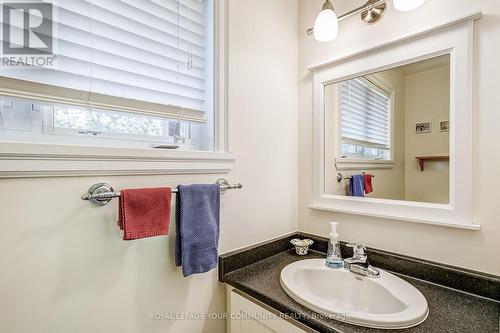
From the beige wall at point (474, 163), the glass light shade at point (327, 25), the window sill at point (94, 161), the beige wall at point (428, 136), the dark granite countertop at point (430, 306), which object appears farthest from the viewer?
the glass light shade at point (327, 25)

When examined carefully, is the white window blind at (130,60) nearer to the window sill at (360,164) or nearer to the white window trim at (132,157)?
the white window trim at (132,157)

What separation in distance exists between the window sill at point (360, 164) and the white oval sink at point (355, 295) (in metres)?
0.48

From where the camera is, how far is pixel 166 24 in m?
0.96

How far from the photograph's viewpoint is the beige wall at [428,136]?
949mm

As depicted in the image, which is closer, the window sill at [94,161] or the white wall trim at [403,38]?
the window sill at [94,161]

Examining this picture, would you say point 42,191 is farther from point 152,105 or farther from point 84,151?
point 152,105

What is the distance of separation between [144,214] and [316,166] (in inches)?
36.5

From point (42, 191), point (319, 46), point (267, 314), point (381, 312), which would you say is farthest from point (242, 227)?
point (319, 46)

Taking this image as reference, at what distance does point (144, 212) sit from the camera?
0.75 metres

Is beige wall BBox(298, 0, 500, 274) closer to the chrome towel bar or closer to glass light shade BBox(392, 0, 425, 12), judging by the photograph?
glass light shade BBox(392, 0, 425, 12)

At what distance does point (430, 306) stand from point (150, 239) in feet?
3.27

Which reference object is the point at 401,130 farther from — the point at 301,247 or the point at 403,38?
the point at 301,247

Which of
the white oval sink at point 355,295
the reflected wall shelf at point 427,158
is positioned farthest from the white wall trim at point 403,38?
the white oval sink at point 355,295

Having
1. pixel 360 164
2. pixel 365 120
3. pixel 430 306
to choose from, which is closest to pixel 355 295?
pixel 430 306
